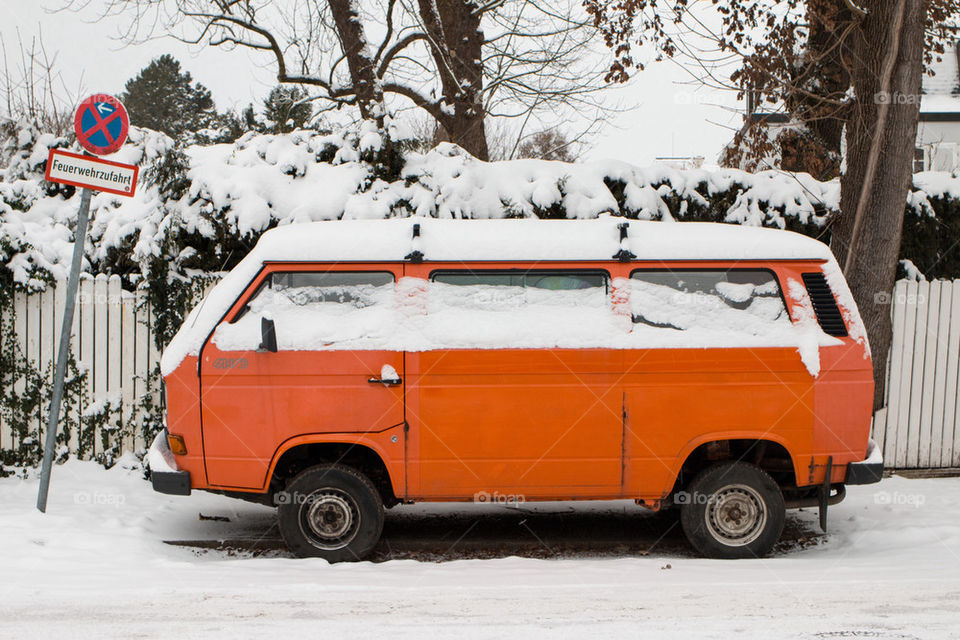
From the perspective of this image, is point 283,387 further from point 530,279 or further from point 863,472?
point 863,472

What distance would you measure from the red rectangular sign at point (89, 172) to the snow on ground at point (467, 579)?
2.57m

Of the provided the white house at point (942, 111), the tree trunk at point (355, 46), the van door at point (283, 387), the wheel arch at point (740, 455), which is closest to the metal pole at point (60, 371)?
the van door at point (283, 387)

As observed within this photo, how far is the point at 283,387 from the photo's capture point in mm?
5504

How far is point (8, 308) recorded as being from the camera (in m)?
7.84

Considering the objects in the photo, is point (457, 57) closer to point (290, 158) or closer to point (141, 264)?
point (290, 158)

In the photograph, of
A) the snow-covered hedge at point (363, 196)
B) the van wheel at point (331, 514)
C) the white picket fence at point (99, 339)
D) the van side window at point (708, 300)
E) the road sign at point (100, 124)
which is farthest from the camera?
the snow-covered hedge at point (363, 196)

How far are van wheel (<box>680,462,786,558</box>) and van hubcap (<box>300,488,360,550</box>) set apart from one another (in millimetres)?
2304

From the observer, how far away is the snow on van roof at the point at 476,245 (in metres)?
5.61

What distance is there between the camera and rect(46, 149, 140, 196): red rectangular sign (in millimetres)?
6309

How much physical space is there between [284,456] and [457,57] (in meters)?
9.64

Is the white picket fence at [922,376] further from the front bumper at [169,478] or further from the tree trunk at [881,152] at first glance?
the front bumper at [169,478]

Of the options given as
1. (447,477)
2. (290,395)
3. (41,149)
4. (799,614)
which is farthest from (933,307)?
(41,149)

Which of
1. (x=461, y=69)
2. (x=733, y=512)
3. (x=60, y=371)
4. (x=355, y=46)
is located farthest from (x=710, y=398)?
(x=355, y=46)

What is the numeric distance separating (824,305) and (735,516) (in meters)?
1.59
